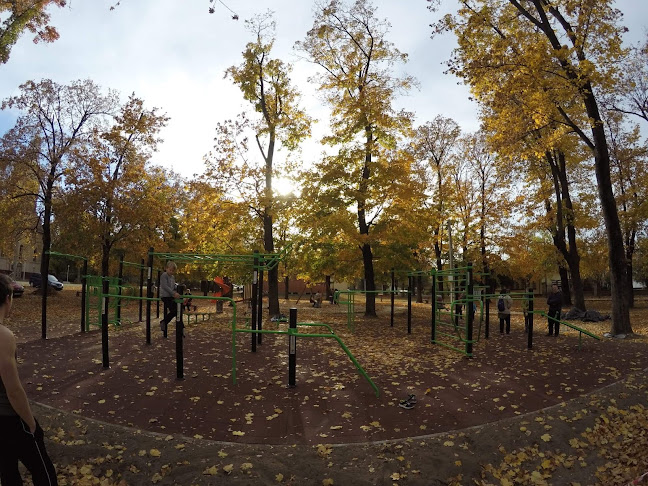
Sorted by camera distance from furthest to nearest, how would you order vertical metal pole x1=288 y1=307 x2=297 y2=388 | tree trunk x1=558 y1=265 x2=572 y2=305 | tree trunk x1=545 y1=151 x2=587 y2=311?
tree trunk x1=558 y1=265 x2=572 y2=305, tree trunk x1=545 y1=151 x2=587 y2=311, vertical metal pole x1=288 y1=307 x2=297 y2=388

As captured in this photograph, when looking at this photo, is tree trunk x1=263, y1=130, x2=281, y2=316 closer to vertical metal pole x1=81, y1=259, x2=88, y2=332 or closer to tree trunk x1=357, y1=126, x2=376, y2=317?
tree trunk x1=357, y1=126, x2=376, y2=317

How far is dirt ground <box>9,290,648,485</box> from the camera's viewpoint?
4148 mm

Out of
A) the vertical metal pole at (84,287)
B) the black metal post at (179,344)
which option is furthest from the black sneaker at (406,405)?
the vertical metal pole at (84,287)

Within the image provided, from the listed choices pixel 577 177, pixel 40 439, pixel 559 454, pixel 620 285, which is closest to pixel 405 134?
pixel 620 285

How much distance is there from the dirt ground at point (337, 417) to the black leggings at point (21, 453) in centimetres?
145

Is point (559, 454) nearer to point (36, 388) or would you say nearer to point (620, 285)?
point (36, 388)

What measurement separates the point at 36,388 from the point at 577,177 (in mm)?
27423

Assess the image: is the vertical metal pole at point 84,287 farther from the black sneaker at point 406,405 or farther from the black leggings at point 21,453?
the black leggings at point 21,453

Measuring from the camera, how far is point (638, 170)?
2480 centimetres

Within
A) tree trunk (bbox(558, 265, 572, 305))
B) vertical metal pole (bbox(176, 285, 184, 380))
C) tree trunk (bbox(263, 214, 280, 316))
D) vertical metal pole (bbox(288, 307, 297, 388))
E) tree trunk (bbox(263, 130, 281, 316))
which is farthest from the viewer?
tree trunk (bbox(558, 265, 572, 305))

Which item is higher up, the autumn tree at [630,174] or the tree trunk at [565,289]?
the autumn tree at [630,174]

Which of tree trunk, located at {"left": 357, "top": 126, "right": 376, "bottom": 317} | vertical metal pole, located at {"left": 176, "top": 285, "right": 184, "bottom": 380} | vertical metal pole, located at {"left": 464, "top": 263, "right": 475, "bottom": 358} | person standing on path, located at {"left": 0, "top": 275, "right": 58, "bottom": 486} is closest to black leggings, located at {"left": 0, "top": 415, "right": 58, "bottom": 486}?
person standing on path, located at {"left": 0, "top": 275, "right": 58, "bottom": 486}

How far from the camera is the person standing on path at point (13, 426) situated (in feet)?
7.79

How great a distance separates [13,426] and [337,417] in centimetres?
371
